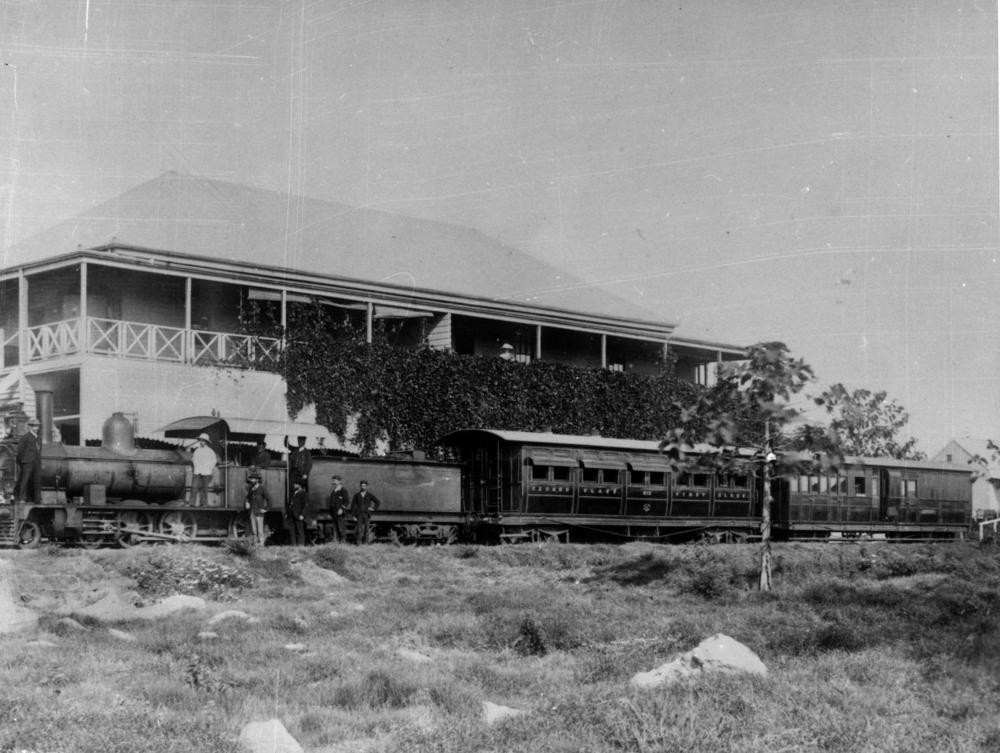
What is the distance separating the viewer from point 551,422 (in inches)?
1232

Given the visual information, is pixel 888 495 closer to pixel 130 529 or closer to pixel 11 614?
pixel 130 529

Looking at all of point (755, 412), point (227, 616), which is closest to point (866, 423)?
point (755, 412)

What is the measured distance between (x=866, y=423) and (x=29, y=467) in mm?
13689

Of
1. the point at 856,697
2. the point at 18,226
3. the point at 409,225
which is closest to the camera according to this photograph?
the point at 856,697

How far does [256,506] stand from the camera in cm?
2002

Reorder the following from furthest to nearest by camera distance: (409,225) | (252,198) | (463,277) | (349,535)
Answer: (409,225) → (463,277) → (252,198) → (349,535)

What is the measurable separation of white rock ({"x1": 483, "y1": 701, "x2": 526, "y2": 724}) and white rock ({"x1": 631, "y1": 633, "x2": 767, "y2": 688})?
1.06 meters

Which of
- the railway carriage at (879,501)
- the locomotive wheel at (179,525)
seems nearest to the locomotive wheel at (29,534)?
the locomotive wheel at (179,525)

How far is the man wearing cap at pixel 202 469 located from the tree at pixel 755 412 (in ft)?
31.4

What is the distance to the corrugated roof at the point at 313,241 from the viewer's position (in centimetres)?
2484

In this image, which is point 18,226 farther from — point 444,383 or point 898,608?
point 444,383

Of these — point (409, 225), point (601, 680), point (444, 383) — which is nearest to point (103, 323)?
point (444, 383)

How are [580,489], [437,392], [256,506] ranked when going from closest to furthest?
[256,506], [580,489], [437,392]

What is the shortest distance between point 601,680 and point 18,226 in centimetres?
1056
